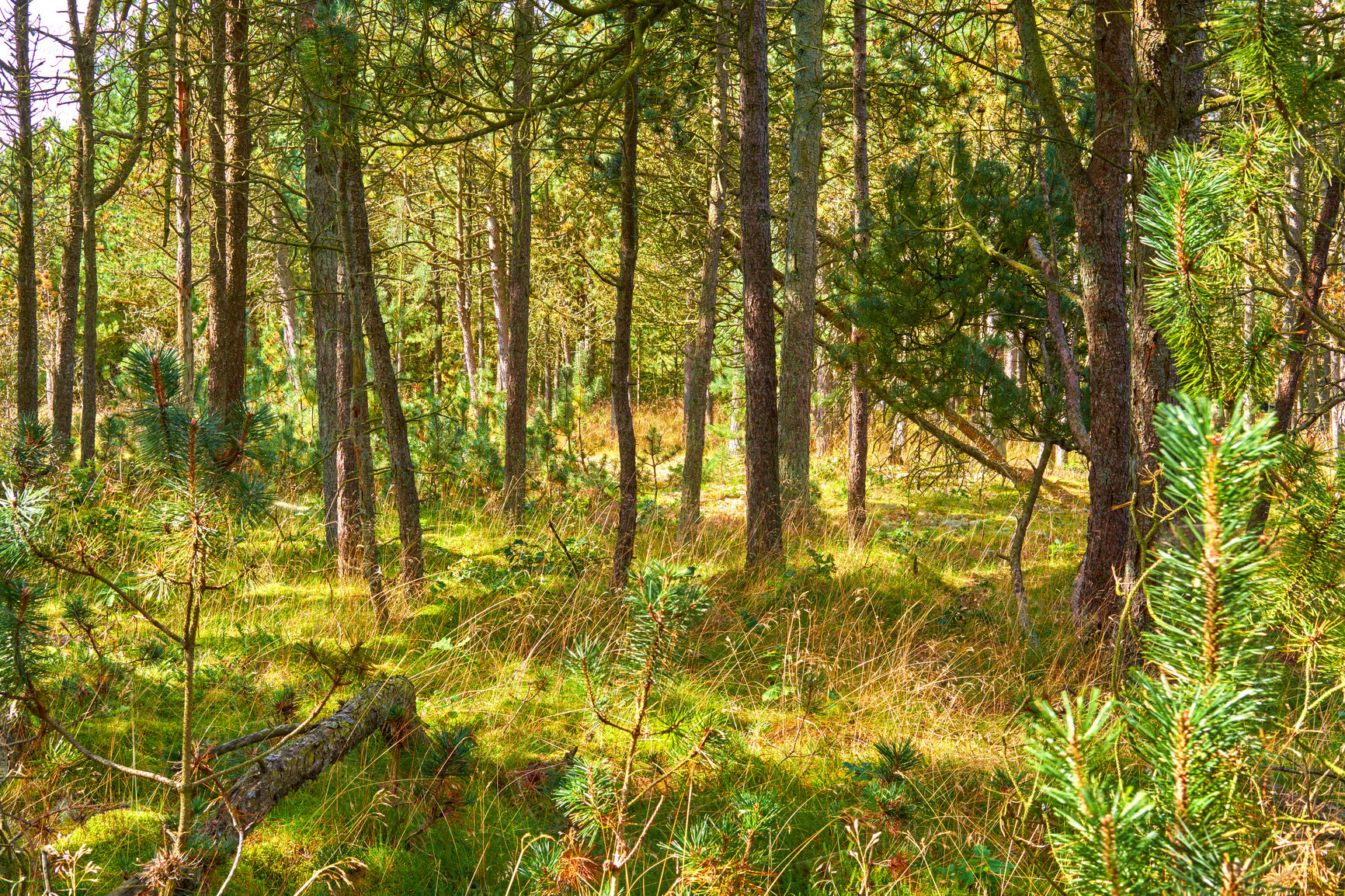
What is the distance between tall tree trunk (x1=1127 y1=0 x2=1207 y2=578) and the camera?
277 centimetres

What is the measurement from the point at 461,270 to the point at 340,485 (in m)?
9.66

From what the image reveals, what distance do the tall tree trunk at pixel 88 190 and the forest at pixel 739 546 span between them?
0.07 m

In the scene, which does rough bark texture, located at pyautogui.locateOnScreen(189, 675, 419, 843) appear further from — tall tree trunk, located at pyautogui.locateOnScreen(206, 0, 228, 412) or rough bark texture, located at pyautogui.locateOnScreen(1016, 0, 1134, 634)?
tall tree trunk, located at pyautogui.locateOnScreen(206, 0, 228, 412)

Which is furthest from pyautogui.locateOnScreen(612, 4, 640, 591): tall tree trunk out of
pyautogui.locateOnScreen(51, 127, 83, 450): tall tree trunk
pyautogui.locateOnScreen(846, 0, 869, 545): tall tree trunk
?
pyautogui.locateOnScreen(51, 127, 83, 450): tall tree trunk

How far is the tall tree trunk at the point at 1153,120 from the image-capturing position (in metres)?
2.77

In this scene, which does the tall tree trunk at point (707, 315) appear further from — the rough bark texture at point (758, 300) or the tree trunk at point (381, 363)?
the tree trunk at point (381, 363)

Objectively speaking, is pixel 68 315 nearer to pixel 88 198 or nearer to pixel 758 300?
pixel 88 198

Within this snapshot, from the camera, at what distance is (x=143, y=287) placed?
23469 millimetres

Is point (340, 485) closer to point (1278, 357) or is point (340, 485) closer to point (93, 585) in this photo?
point (93, 585)

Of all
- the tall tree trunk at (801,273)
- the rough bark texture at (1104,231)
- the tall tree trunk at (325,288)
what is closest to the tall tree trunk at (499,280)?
the tall tree trunk at (325,288)

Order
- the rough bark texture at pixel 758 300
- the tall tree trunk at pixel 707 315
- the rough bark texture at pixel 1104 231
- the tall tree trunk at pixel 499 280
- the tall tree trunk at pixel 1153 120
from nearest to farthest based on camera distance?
the tall tree trunk at pixel 1153 120 → the rough bark texture at pixel 1104 231 → the rough bark texture at pixel 758 300 → the tall tree trunk at pixel 707 315 → the tall tree trunk at pixel 499 280

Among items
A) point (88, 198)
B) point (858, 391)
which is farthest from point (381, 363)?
point (88, 198)

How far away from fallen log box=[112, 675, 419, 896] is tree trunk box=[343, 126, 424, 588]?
1390 millimetres

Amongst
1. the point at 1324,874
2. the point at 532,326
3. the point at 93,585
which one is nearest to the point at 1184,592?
the point at 1324,874
